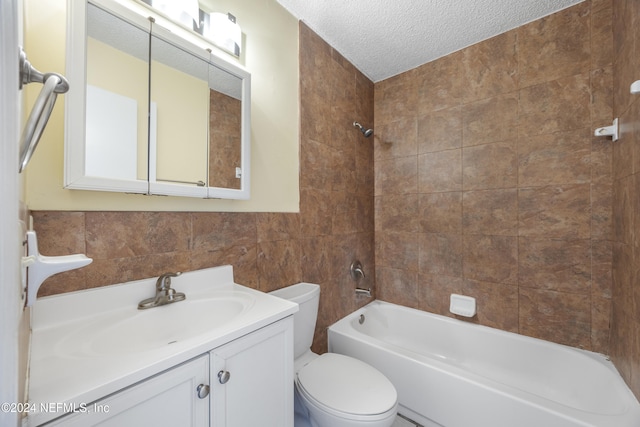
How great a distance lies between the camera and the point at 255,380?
0.82 meters

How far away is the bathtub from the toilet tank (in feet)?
1.35

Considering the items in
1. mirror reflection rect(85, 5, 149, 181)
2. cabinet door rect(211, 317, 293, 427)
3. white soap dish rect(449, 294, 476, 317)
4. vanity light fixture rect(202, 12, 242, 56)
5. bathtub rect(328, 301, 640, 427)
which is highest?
vanity light fixture rect(202, 12, 242, 56)

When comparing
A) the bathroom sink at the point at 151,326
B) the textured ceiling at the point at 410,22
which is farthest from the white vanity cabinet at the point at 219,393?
the textured ceiling at the point at 410,22

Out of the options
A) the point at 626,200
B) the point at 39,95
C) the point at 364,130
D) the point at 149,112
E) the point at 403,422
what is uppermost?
the point at 364,130

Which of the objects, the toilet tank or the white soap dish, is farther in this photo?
the white soap dish

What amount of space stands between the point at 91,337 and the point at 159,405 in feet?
1.11

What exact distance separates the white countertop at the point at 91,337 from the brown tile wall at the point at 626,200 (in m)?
1.55

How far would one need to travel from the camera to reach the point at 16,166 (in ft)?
1.03

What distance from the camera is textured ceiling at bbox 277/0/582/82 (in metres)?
1.49

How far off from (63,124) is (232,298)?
824mm

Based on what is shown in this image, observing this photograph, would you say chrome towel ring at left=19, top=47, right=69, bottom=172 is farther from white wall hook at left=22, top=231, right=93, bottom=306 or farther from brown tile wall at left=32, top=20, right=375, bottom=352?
brown tile wall at left=32, top=20, right=375, bottom=352

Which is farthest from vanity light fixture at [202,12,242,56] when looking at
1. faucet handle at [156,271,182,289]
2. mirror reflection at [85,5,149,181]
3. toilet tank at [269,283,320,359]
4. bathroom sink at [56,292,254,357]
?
toilet tank at [269,283,320,359]

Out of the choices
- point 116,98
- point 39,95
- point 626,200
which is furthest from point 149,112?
point 626,200

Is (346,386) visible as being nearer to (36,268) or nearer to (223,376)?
(223,376)
